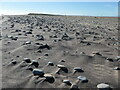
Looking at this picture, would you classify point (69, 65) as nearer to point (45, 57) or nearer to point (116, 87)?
point (45, 57)

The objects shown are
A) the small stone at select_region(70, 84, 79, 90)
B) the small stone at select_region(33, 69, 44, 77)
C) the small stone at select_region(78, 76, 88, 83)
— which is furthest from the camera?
the small stone at select_region(33, 69, 44, 77)

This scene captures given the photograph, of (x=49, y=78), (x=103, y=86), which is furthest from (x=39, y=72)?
(x=103, y=86)

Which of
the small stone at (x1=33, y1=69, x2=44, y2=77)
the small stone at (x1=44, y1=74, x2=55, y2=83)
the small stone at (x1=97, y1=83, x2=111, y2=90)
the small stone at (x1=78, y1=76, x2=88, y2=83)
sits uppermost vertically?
the small stone at (x1=33, y1=69, x2=44, y2=77)

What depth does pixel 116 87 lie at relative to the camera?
344 cm

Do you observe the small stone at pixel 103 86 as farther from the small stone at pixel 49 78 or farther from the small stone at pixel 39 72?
the small stone at pixel 39 72

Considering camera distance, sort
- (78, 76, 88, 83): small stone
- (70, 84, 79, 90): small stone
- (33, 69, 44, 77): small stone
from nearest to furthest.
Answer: (70, 84, 79, 90): small stone → (78, 76, 88, 83): small stone → (33, 69, 44, 77): small stone

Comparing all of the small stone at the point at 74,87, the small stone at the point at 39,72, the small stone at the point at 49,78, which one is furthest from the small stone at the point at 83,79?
the small stone at the point at 39,72

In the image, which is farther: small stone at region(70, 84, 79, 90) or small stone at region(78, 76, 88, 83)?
small stone at region(78, 76, 88, 83)

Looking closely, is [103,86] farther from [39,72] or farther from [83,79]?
[39,72]

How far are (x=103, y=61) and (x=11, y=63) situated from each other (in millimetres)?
2041

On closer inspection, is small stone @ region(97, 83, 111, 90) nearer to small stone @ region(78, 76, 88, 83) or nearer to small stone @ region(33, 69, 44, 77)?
small stone @ region(78, 76, 88, 83)

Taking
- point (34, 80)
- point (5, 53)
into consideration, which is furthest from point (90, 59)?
point (5, 53)

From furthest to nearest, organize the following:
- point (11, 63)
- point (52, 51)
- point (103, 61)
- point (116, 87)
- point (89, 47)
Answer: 1. point (89, 47)
2. point (52, 51)
3. point (103, 61)
4. point (11, 63)
5. point (116, 87)

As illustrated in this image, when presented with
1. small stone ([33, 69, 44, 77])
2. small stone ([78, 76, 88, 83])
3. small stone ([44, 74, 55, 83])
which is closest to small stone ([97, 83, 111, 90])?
small stone ([78, 76, 88, 83])
